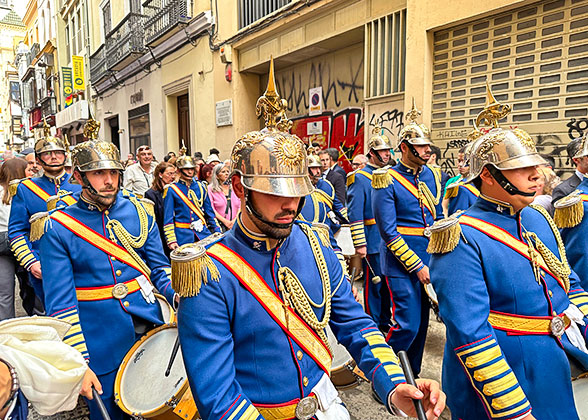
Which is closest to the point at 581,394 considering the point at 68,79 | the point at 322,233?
the point at 322,233

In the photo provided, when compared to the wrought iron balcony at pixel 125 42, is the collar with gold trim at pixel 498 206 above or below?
below

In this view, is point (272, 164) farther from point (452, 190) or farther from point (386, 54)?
point (386, 54)

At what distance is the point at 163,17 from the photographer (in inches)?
670

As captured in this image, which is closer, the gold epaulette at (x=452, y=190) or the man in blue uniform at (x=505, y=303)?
the man in blue uniform at (x=505, y=303)

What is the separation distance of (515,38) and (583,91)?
137cm

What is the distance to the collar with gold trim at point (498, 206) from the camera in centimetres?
233

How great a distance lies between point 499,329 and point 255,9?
1200cm

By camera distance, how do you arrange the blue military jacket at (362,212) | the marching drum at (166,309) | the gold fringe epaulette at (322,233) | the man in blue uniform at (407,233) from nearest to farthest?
1. the gold fringe epaulette at (322,233)
2. the marching drum at (166,309)
3. the man in blue uniform at (407,233)
4. the blue military jacket at (362,212)

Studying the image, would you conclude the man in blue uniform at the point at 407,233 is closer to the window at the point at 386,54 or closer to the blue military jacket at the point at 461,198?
the blue military jacket at the point at 461,198

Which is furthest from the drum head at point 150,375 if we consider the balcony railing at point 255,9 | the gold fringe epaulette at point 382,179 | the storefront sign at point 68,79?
the storefront sign at point 68,79

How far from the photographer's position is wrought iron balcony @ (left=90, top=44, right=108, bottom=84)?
24.0 metres

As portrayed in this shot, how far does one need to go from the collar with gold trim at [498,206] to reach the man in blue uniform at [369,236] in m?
2.48

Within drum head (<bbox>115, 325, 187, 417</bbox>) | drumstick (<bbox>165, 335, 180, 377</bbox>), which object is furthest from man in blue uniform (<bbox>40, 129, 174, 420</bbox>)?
drumstick (<bbox>165, 335, 180, 377</bbox>)

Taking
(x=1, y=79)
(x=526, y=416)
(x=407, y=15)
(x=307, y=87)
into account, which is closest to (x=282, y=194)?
(x=526, y=416)
